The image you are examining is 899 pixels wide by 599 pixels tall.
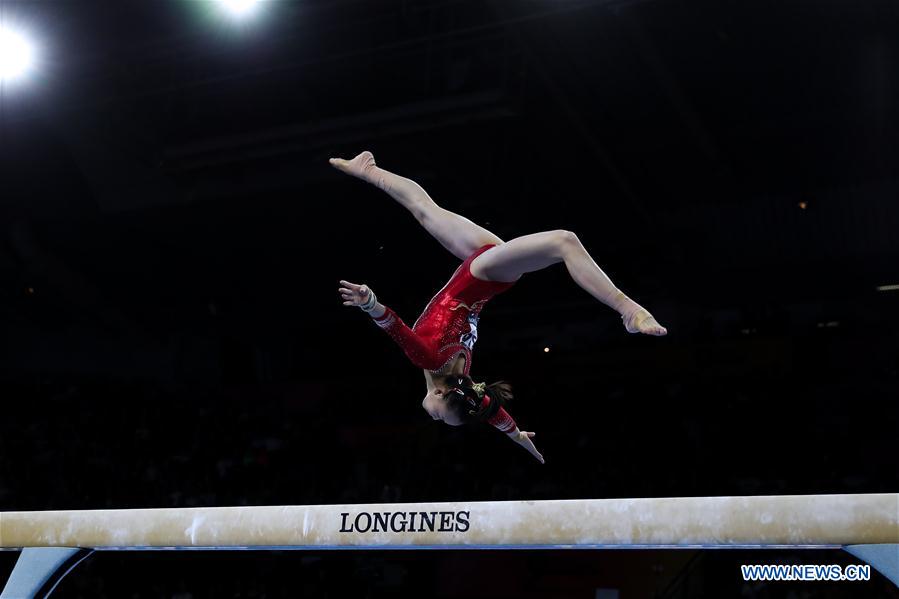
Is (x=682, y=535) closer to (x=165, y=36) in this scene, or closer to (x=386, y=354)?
(x=165, y=36)

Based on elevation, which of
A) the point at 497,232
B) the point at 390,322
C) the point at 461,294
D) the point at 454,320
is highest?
the point at 497,232

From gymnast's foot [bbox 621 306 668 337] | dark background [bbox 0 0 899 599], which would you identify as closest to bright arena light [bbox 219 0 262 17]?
dark background [bbox 0 0 899 599]

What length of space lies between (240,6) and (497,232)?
3455mm

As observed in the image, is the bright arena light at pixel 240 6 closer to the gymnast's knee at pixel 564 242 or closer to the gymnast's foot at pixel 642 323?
the gymnast's knee at pixel 564 242

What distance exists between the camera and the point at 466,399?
15.3 ft

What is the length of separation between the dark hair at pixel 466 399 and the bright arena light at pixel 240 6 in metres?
5.15

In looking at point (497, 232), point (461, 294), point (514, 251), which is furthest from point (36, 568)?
point (497, 232)

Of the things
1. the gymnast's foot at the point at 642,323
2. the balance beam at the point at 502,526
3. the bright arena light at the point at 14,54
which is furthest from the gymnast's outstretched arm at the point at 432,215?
the bright arena light at the point at 14,54

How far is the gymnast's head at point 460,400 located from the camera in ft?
15.3

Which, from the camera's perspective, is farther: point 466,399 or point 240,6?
point 240,6

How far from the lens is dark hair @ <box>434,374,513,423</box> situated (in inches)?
183

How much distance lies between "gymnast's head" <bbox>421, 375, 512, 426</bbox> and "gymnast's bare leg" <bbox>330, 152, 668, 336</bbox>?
1.80 ft

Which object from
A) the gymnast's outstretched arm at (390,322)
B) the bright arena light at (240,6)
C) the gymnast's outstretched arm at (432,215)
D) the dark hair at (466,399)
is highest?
the bright arena light at (240,6)

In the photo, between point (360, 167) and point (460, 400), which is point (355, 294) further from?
point (360, 167)
